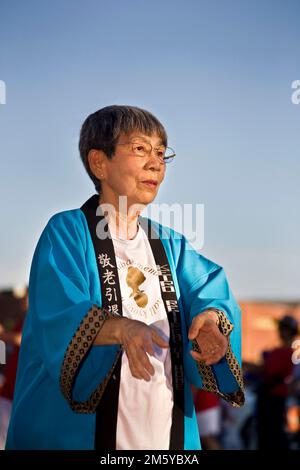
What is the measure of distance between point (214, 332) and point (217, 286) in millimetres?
312

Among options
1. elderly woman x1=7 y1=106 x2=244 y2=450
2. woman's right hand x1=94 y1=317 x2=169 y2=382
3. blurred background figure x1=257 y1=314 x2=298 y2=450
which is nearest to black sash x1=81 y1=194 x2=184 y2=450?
elderly woman x1=7 y1=106 x2=244 y2=450

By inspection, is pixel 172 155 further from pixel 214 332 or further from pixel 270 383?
pixel 270 383

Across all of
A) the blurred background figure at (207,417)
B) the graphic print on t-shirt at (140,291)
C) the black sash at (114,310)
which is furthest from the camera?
the blurred background figure at (207,417)

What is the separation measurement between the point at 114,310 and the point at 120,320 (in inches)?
8.4

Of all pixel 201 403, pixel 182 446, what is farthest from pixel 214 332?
pixel 201 403

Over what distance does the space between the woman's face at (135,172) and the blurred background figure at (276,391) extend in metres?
4.09

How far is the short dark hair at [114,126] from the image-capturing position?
2.25 meters

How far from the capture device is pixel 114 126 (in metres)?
2.26

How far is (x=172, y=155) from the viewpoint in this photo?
2.29 m

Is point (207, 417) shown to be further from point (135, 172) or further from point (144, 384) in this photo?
point (135, 172)

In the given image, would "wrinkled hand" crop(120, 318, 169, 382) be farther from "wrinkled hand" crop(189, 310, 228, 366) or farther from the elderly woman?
"wrinkled hand" crop(189, 310, 228, 366)

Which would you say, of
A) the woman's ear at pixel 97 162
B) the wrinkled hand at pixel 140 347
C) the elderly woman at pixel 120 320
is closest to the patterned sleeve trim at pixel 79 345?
the elderly woman at pixel 120 320

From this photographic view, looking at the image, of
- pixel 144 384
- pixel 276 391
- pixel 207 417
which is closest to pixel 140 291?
pixel 144 384

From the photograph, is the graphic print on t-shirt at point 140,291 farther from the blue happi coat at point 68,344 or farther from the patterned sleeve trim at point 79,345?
the patterned sleeve trim at point 79,345
